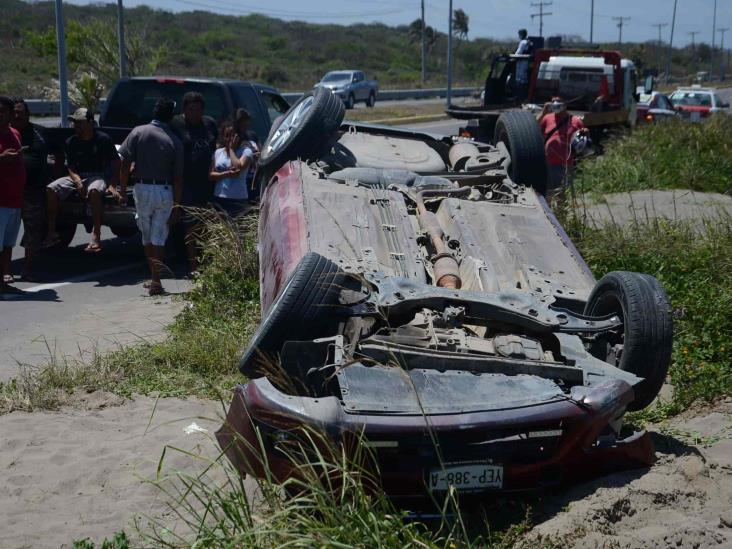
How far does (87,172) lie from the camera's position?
9609 mm

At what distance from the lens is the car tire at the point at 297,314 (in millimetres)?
4590

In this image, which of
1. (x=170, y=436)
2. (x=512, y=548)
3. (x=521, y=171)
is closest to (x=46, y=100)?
(x=521, y=171)

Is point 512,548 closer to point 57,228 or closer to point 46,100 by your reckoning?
point 57,228

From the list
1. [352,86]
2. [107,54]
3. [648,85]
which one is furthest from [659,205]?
[352,86]

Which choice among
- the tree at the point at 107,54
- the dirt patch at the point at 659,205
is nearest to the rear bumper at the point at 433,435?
the dirt patch at the point at 659,205

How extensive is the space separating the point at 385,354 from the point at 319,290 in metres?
0.48

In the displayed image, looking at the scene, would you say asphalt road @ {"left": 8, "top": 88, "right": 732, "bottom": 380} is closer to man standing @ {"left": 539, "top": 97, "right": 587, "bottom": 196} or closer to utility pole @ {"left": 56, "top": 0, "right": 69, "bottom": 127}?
utility pole @ {"left": 56, "top": 0, "right": 69, "bottom": 127}

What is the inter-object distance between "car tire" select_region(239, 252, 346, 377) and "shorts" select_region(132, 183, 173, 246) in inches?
172

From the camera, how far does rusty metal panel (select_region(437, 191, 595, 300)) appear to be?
5488mm

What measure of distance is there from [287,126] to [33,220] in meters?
3.01

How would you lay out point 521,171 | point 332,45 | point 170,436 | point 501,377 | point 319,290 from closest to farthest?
point 501,377, point 319,290, point 170,436, point 521,171, point 332,45

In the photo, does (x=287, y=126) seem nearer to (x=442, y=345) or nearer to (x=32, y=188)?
(x=32, y=188)

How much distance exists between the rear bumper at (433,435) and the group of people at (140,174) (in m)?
4.84

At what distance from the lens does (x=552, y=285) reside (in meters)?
5.47
